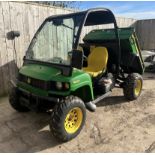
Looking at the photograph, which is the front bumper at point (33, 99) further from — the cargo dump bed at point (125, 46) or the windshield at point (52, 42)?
the cargo dump bed at point (125, 46)

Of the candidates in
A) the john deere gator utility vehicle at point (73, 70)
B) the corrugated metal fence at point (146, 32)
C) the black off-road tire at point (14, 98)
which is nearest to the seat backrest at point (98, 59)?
the john deere gator utility vehicle at point (73, 70)

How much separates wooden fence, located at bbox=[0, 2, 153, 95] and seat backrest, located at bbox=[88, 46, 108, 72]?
1.80 metres

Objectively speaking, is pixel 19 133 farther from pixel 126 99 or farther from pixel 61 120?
pixel 126 99

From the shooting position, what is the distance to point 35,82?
344 centimetres

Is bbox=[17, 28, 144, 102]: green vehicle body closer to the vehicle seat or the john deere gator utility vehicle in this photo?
the john deere gator utility vehicle

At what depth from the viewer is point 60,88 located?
10.7ft

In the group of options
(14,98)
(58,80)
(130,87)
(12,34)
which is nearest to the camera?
(58,80)

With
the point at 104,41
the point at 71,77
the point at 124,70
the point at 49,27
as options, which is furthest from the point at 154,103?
the point at 49,27

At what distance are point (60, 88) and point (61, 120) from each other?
1.63 ft

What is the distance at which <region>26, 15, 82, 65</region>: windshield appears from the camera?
3.58 m

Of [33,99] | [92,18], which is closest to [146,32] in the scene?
[92,18]

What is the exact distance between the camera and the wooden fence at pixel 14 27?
4879mm

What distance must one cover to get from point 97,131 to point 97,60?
1.61m

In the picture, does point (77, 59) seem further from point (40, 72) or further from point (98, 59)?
point (98, 59)
